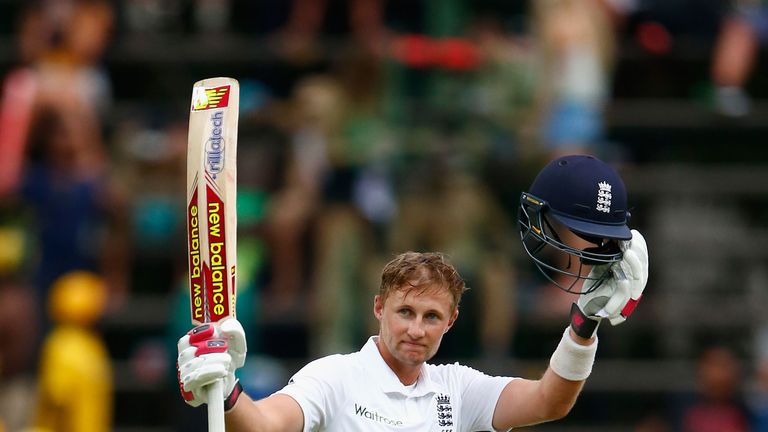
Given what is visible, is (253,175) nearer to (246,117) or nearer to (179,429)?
(246,117)

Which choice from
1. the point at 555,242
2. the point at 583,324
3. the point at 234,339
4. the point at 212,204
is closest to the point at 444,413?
the point at 583,324

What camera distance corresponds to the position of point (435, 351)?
5.43 m

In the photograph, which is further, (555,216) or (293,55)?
(293,55)

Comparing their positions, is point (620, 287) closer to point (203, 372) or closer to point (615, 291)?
point (615, 291)

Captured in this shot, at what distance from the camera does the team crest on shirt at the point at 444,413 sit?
17.7ft

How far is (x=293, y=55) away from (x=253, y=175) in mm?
1573

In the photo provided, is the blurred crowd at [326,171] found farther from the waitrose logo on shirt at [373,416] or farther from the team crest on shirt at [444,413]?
the waitrose logo on shirt at [373,416]

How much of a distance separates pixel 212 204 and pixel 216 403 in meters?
0.81

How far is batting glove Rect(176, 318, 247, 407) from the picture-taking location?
4980 mm

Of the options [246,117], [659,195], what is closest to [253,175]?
[246,117]

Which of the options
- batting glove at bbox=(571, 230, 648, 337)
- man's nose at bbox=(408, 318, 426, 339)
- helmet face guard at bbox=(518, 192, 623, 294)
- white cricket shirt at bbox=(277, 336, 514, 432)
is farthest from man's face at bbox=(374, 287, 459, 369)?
batting glove at bbox=(571, 230, 648, 337)

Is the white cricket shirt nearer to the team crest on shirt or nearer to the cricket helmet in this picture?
the team crest on shirt

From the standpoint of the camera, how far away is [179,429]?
32.6 feet

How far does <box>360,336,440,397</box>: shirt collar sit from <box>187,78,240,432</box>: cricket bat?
52 centimetres
